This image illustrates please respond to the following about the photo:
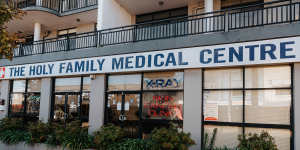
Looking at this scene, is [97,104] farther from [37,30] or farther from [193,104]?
[37,30]

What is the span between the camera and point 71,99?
1319cm

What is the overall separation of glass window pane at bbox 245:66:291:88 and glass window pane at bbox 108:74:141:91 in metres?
4.48

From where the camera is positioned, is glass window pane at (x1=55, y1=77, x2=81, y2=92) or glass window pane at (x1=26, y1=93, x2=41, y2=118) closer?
glass window pane at (x1=55, y1=77, x2=81, y2=92)

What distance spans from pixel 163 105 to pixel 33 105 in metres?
7.86

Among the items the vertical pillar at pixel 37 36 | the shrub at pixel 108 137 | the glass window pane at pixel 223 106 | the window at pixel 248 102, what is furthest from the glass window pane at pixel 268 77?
the vertical pillar at pixel 37 36

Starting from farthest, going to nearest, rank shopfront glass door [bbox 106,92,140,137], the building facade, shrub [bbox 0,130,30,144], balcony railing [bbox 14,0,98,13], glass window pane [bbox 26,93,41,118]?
balcony railing [bbox 14,0,98,13]
glass window pane [bbox 26,93,41,118]
shrub [bbox 0,130,30,144]
shopfront glass door [bbox 106,92,140,137]
the building facade

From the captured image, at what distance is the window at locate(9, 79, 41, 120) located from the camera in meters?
14.3

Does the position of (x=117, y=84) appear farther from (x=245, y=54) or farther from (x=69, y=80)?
(x=245, y=54)

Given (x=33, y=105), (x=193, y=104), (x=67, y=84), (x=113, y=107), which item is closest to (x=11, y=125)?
(x=33, y=105)

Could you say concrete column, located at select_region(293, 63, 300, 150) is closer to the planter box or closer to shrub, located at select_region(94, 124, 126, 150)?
shrub, located at select_region(94, 124, 126, 150)

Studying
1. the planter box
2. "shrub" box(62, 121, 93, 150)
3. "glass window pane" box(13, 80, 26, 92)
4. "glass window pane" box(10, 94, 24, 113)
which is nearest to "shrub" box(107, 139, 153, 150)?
"shrub" box(62, 121, 93, 150)

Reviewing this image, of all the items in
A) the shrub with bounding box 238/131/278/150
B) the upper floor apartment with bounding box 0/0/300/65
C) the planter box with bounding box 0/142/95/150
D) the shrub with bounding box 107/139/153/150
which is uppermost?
the upper floor apartment with bounding box 0/0/300/65

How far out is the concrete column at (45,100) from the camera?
13.5 metres

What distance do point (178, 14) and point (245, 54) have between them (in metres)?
5.64
